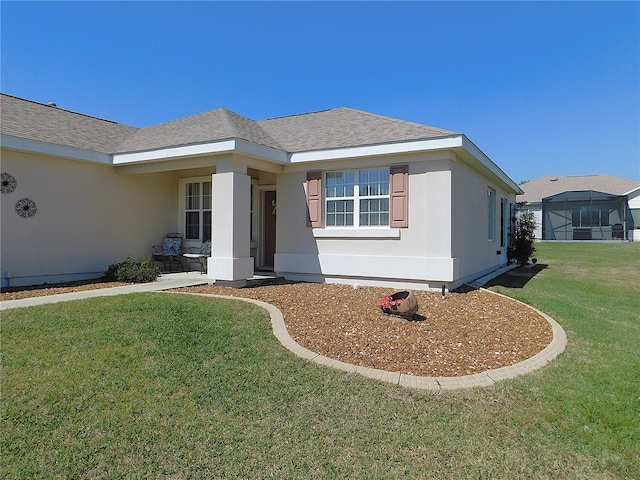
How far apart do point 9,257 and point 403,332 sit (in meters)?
9.30

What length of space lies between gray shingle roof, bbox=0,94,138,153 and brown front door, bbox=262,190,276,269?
4.79 metres

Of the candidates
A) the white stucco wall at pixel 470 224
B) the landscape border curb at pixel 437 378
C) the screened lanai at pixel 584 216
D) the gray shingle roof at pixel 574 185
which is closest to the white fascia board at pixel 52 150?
the landscape border curb at pixel 437 378

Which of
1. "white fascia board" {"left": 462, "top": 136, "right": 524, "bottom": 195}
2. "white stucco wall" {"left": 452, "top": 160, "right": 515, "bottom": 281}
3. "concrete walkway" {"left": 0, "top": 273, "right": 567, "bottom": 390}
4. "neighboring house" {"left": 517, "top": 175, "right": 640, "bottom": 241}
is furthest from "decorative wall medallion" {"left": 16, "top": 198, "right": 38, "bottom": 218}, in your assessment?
"neighboring house" {"left": 517, "top": 175, "right": 640, "bottom": 241}

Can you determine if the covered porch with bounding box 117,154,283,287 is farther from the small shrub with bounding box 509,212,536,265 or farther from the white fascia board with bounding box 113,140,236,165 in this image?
the small shrub with bounding box 509,212,536,265

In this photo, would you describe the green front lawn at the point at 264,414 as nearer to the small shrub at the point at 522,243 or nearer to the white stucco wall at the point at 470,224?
the white stucco wall at the point at 470,224

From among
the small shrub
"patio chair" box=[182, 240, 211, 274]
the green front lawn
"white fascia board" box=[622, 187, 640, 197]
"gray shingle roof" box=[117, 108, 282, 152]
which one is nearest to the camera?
the green front lawn

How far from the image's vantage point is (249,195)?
32.1 feet

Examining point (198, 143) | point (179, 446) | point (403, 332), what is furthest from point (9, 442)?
point (198, 143)

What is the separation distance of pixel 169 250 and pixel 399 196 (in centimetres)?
751

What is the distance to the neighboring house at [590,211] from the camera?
3206 centimetres

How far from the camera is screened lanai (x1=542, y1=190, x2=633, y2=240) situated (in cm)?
3216

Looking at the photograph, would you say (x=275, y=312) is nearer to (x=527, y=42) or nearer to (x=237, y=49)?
(x=237, y=49)

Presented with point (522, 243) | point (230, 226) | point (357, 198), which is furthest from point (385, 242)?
point (522, 243)

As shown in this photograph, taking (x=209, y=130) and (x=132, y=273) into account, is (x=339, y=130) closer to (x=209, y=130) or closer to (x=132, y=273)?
(x=209, y=130)
